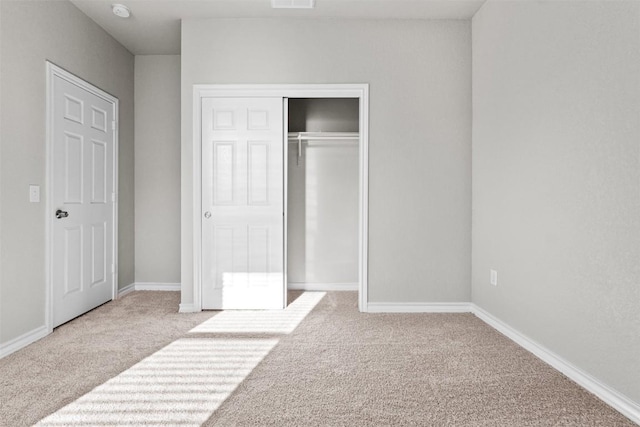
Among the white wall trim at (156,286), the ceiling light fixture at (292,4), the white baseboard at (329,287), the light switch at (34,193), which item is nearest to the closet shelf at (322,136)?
the ceiling light fixture at (292,4)

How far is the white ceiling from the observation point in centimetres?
318

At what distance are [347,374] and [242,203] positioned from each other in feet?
6.27

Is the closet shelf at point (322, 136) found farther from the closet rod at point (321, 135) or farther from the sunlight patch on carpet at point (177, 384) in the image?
the sunlight patch on carpet at point (177, 384)

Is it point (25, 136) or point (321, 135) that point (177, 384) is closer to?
point (25, 136)

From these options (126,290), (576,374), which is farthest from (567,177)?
(126,290)

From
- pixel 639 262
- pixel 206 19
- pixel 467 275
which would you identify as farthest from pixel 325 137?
pixel 639 262

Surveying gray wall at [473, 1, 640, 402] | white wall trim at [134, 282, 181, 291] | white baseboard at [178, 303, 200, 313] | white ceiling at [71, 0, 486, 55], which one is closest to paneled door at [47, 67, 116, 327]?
white wall trim at [134, 282, 181, 291]

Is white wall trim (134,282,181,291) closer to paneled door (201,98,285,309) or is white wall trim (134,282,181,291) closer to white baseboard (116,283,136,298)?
white baseboard (116,283,136,298)

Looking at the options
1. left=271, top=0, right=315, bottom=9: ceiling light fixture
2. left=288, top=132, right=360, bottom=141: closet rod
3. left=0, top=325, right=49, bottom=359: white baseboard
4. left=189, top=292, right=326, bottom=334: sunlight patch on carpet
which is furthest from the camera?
left=288, top=132, right=360, bottom=141: closet rod

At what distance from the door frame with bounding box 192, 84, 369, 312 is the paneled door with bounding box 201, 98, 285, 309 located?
50 millimetres

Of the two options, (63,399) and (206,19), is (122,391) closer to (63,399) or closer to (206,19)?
(63,399)

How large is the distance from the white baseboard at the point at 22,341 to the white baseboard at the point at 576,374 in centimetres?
346

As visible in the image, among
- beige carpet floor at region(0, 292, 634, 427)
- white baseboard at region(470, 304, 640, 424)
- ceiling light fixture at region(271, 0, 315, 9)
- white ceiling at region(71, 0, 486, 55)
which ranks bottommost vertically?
beige carpet floor at region(0, 292, 634, 427)

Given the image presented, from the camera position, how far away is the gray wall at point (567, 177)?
1.78m
